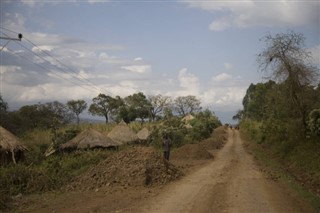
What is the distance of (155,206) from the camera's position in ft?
39.3

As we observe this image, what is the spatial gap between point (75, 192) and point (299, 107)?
16.3 meters

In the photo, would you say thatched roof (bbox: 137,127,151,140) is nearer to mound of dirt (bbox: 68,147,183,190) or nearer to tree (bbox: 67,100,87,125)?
mound of dirt (bbox: 68,147,183,190)

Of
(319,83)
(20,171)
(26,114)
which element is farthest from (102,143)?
(26,114)

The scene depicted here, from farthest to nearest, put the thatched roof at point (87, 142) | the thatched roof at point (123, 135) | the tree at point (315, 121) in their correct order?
the thatched roof at point (123, 135), the thatched roof at point (87, 142), the tree at point (315, 121)

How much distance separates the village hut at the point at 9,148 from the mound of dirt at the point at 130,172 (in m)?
7.12

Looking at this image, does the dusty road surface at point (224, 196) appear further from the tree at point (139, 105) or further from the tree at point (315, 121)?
the tree at point (139, 105)

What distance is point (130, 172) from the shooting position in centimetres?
1645

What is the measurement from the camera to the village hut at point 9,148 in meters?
22.2

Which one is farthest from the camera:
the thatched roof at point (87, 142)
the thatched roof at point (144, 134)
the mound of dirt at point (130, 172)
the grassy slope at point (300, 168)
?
the thatched roof at point (144, 134)

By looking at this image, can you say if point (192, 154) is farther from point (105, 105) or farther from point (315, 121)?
point (105, 105)

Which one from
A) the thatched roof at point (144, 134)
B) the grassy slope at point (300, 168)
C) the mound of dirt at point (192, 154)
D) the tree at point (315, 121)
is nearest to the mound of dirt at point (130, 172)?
the grassy slope at point (300, 168)

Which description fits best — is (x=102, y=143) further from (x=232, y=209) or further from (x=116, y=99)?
(x=116, y=99)

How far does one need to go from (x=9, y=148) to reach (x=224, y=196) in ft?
46.3

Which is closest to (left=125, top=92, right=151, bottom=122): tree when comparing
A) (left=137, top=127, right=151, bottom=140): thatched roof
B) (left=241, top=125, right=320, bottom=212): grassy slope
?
(left=137, top=127, right=151, bottom=140): thatched roof
